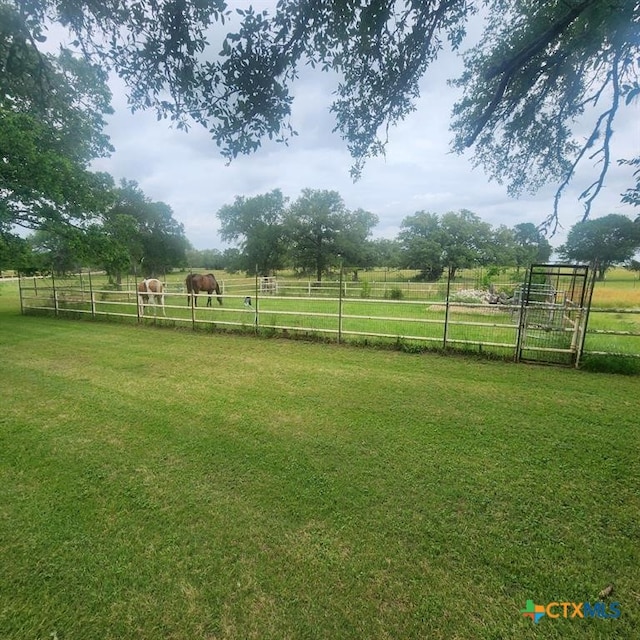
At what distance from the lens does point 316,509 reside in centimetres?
235

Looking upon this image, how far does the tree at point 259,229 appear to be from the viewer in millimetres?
34812

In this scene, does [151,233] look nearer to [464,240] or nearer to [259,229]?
[259,229]

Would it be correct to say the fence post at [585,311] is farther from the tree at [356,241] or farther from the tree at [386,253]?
the tree at [386,253]

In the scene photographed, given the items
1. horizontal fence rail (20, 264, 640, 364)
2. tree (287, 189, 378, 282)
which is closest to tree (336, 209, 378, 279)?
tree (287, 189, 378, 282)

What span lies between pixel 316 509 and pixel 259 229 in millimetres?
35375

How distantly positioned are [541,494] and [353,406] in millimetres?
2094

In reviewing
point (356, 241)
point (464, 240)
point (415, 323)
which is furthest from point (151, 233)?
point (464, 240)

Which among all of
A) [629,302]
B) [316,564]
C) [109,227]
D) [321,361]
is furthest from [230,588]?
[629,302]

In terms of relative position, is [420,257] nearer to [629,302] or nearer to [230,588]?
[629,302]

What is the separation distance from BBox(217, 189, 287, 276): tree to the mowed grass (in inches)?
1238

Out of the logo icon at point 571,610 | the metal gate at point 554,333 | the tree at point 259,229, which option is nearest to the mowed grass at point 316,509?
the logo icon at point 571,610

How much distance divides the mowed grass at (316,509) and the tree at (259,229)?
103 ft

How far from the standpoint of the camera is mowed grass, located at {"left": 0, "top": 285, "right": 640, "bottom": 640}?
1.64 metres

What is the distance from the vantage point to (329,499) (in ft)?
8.03
